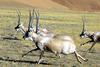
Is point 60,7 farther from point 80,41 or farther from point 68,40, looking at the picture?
point 68,40

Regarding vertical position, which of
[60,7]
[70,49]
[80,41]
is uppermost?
[70,49]

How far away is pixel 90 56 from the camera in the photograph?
83.7 feet

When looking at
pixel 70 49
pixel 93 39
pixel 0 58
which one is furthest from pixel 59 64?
pixel 93 39

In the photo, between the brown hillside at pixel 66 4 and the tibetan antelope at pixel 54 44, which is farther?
the brown hillside at pixel 66 4

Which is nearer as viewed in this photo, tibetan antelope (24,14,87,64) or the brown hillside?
tibetan antelope (24,14,87,64)

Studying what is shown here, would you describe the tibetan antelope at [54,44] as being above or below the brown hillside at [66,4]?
above

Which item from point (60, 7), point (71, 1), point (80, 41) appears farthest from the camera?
point (71, 1)

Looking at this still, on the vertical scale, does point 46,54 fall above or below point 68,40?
below

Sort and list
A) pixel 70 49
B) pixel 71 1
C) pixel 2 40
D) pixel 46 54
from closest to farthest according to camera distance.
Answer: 1. pixel 70 49
2. pixel 46 54
3. pixel 2 40
4. pixel 71 1

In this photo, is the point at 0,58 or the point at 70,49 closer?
the point at 70,49

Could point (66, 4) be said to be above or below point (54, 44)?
below

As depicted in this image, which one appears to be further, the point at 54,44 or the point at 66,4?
the point at 66,4

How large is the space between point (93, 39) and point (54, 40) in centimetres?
569

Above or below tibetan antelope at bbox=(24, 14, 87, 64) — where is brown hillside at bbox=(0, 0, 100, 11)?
below
